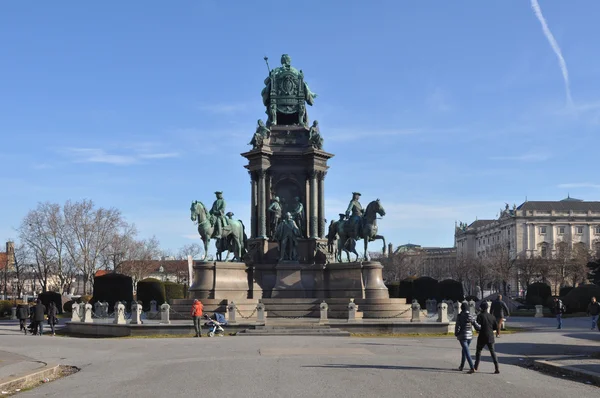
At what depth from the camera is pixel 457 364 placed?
19938 millimetres

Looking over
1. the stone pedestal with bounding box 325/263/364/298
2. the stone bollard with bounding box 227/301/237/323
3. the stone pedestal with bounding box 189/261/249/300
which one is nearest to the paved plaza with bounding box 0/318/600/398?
the stone bollard with bounding box 227/301/237/323

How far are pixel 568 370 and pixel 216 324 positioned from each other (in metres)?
17.2

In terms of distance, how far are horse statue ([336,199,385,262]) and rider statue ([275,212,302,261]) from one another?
2557mm

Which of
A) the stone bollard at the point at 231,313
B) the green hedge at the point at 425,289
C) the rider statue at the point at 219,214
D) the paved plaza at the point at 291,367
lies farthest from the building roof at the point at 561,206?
the paved plaza at the point at 291,367

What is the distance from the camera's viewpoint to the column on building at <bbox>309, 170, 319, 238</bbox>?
4300cm

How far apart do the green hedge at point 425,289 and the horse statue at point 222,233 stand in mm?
25720

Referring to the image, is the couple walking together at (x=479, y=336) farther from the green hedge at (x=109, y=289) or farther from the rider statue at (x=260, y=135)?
the green hedge at (x=109, y=289)

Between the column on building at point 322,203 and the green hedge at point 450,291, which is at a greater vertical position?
the column on building at point 322,203

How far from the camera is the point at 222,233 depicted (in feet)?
136

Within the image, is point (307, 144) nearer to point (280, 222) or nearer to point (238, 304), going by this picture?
point (280, 222)

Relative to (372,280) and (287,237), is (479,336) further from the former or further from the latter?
(287,237)

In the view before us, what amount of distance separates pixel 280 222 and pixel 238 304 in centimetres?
586

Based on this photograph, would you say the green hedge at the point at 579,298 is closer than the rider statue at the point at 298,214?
No

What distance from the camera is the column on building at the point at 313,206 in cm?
4300
